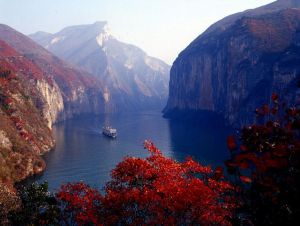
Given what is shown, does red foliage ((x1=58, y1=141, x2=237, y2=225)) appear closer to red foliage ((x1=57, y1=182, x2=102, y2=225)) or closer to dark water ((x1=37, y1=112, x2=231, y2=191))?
red foliage ((x1=57, y1=182, x2=102, y2=225))

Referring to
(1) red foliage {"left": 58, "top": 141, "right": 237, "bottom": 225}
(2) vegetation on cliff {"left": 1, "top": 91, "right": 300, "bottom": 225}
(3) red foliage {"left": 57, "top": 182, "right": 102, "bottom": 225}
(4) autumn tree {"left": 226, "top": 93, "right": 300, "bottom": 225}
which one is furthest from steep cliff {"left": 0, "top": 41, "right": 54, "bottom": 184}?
(4) autumn tree {"left": 226, "top": 93, "right": 300, "bottom": 225}

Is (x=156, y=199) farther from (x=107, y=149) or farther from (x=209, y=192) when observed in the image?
(x=107, y=149)

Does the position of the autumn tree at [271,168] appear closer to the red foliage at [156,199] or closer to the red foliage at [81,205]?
the red foliage at [156,199]

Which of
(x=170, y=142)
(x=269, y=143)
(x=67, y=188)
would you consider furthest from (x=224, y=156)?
(x=269, y=143)

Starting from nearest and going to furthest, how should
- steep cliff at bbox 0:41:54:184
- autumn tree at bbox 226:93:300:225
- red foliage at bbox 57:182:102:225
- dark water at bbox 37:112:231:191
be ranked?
autumn tree at bbox 226:93:300:225 < red foliage at bbox 57:182:102:225 < steep cliff at bbox 0:41:54:184 < dark water at bbox 37:112:231:191

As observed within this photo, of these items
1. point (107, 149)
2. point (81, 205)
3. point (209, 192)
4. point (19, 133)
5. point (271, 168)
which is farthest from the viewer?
point (107, 149)

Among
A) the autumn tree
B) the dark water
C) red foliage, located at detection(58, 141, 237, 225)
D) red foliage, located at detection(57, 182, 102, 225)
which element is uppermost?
the autumn tree

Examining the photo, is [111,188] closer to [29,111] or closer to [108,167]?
[108,167]

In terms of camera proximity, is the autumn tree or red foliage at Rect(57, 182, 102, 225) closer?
the autumn tree

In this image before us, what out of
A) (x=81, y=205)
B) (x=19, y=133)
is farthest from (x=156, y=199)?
(x=19, y=133)
